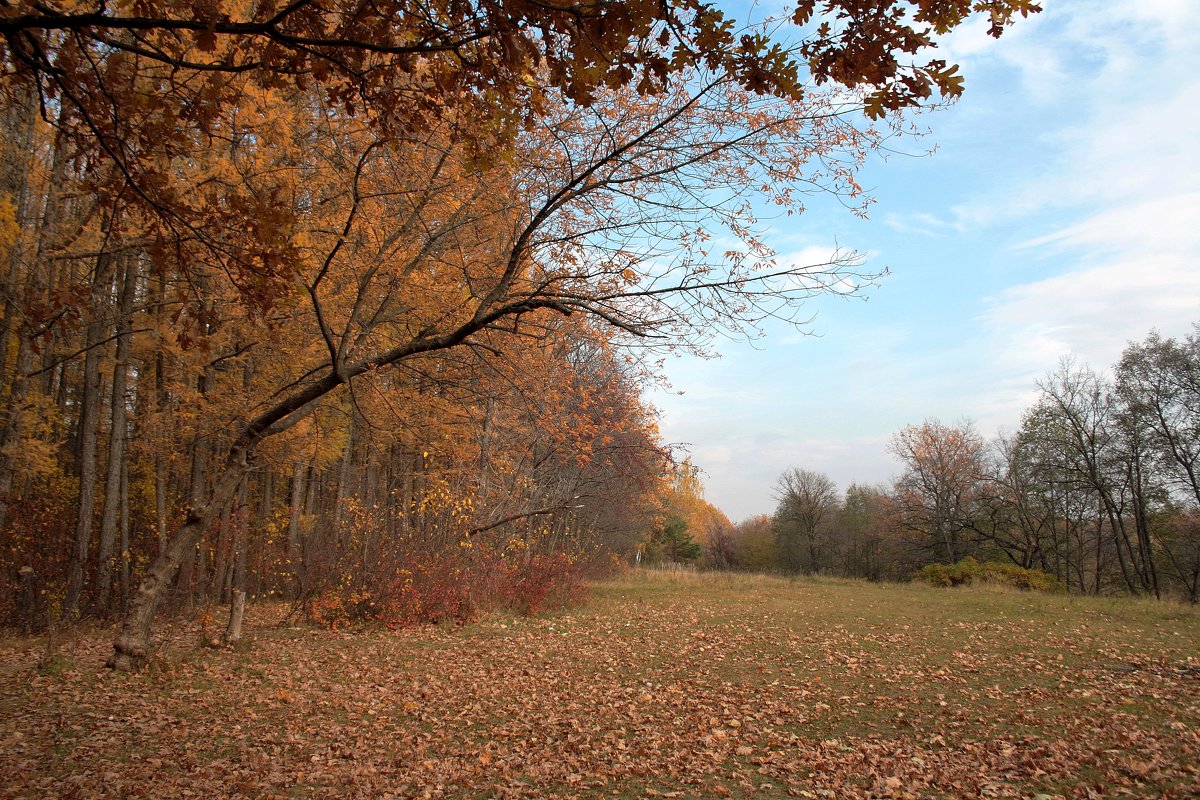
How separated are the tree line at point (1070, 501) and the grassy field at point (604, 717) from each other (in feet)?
52.1

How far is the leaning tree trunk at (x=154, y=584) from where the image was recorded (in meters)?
7.62

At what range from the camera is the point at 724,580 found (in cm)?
2866

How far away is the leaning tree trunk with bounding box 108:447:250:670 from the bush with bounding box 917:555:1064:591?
27.4 metres

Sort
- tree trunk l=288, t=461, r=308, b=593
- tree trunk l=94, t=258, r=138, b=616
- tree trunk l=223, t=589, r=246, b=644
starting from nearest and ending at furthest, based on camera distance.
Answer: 1. tree trunk l=223, t=589, r=246, b=644
2. tree trunk l=94, t=258, r=138, b=616
3. tree trunk l=288, t=461, r=308, b=593

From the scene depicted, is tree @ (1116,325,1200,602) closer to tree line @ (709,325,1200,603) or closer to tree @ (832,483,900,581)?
tree line @ (709,325,1200,603)

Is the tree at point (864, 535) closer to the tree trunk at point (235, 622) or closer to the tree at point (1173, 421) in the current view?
the tree at point (1173, 421)

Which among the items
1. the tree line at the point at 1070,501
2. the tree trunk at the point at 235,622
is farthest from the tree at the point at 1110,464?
the tree trunk at the point at 235,622

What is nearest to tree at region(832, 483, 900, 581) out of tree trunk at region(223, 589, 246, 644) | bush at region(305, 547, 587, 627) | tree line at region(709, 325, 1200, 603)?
tree line at region(709, 325, 1200, 603)

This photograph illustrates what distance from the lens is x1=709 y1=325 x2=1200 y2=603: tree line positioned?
79.0ft

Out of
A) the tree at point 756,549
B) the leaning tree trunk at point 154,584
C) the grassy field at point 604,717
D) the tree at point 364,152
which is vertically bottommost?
the tree at point 756,549

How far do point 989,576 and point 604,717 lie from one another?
27.1 m

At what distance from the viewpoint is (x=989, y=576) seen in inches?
1109

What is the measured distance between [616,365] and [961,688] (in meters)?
12.7

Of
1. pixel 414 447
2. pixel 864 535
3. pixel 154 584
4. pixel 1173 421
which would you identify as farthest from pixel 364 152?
pixel 864 535
